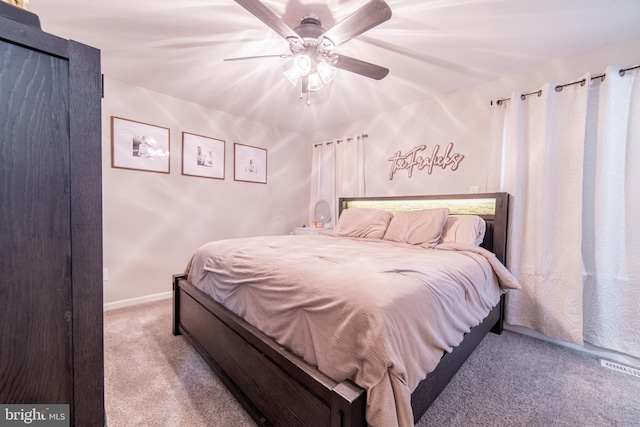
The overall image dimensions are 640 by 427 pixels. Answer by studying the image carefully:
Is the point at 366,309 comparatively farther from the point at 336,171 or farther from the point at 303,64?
the point at 336,171

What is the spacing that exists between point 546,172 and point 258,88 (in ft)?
9.30

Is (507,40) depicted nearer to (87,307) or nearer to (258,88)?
(258,88)

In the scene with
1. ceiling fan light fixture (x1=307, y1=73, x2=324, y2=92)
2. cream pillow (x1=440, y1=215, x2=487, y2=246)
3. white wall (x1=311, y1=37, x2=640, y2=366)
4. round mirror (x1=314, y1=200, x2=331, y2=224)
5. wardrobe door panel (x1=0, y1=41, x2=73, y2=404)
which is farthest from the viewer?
round mirror (x1=314, y1=200, x2=331, y2=224)

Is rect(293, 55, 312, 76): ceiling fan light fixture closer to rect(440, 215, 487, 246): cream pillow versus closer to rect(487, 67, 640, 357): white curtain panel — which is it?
rect(440, 215, 487, 246): cream pillow

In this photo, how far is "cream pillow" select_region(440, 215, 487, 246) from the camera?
2270 millimetres

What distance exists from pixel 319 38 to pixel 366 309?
158cm

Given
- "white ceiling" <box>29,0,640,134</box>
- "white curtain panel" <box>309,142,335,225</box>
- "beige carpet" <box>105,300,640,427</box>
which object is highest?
"white ceiling" <box>29,0,640,134</box>

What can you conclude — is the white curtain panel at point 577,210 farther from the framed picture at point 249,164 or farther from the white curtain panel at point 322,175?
the framed picture at point 249,164

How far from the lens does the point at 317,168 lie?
4277 mm

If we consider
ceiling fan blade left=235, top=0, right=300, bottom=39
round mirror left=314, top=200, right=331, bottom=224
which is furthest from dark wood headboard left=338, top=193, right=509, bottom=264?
ceiling fan blade left=235, top=0, right=300, bottom=39

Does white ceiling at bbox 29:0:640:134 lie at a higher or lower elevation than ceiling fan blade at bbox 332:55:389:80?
higher

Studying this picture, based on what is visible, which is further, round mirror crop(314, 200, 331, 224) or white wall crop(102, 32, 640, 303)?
round mirror crop(314, 200, 331, 224)

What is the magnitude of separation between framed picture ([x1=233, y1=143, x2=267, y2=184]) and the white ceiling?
86cm

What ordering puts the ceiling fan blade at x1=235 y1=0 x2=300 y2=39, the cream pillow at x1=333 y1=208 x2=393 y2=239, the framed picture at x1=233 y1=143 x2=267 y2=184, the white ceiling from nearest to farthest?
the ceiling fan blade at x1=235 y1=0 x2=300 y2=39, the white ceiling, the cream pillow at x1=333 y1=208 x2=393 y2=239, the framed picture at x1=233 y1=143 x2=267 y2=184
